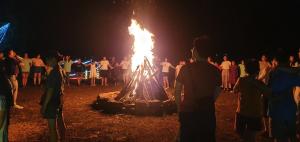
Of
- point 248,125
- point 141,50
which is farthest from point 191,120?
point 141,50

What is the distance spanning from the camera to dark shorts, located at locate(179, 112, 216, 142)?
16.7 ft

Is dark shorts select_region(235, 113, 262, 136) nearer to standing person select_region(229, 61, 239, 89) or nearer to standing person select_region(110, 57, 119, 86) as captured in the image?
standing person select_region(229, 61, 239, 89)

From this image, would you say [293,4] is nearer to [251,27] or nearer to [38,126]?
[251,27]

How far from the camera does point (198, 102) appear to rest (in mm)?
5117

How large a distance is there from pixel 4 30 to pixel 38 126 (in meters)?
25.1

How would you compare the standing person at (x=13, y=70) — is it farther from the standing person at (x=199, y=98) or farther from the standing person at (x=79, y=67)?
the standing person at (x=79, y=67)

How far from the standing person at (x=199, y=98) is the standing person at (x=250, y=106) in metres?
1.70

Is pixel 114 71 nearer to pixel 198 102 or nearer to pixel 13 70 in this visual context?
pixel 13 70

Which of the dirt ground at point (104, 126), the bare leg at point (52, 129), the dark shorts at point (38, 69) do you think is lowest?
the dirt ground at point (104, 126)

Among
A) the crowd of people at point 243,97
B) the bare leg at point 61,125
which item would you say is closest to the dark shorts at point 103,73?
the bare leg at point 61,125

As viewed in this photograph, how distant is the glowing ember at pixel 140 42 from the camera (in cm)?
1517

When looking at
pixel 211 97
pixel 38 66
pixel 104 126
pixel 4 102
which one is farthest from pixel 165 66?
pixel 211 97

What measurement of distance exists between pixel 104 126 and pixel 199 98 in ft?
19.9

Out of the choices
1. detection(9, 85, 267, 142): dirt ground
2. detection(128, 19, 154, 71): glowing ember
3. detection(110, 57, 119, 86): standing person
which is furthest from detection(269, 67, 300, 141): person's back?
detection(110, 57, 119, 86): standing person
